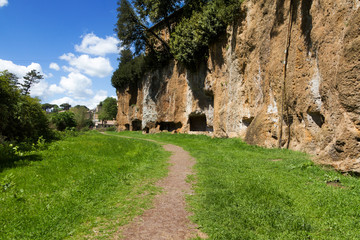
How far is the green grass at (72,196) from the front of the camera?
3.71 m

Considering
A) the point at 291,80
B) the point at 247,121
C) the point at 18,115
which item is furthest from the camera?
the point at 247,121

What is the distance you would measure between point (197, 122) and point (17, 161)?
20070 mm

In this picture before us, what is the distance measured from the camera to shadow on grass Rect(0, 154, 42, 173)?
7482 mm

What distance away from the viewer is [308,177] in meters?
5.99

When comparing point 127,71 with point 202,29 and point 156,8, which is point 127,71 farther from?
point 202,29

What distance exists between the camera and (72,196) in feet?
16.6

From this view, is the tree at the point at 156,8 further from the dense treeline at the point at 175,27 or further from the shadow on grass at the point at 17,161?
the shadow on grass at the point at 17,161

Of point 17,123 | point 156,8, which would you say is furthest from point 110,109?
point 17,123

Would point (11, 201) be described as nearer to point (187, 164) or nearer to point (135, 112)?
point (187, 164)

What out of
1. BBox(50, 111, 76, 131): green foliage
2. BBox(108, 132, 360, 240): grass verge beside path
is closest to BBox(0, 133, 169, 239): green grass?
BBox(108, 132, 360, 240): grass verge beside path

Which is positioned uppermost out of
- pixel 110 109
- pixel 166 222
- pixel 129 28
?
pixel 129 28

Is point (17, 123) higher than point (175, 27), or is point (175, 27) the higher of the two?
point (175, 27)

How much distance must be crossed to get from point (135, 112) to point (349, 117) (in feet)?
122

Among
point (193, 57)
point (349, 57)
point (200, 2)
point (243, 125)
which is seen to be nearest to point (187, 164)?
point (349, 57)
